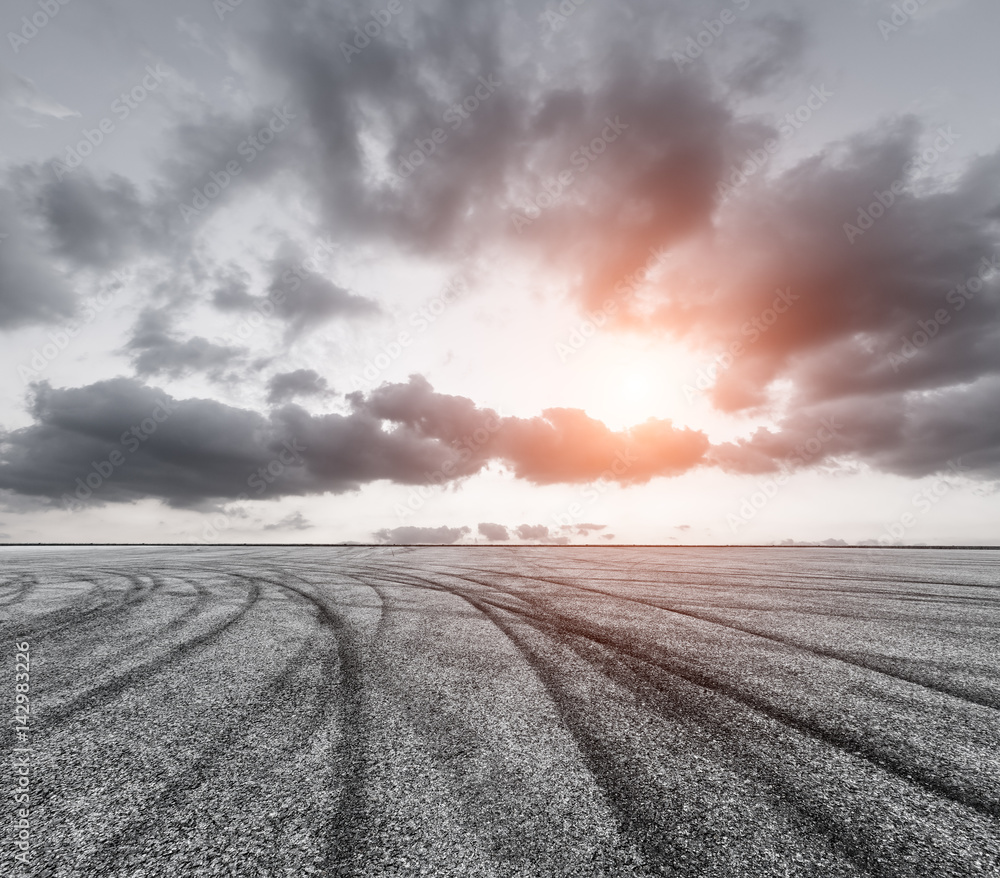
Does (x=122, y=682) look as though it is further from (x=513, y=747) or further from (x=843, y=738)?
(x=843, y=738)

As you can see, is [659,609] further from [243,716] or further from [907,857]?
[243,716]

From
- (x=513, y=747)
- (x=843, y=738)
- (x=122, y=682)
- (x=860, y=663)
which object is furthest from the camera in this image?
(x=860, y=663)

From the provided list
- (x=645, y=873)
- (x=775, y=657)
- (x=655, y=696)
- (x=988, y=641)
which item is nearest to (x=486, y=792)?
(x=645, y=873)

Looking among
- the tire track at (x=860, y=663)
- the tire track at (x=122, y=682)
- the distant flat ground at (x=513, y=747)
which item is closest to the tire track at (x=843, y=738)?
the distant flat ground at (x=513, y=747)

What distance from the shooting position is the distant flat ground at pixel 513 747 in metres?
2.26

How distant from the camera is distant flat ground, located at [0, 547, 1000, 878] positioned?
226 centimetres

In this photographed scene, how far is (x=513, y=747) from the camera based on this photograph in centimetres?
326

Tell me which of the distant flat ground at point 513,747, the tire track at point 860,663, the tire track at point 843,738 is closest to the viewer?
the distant flat ground at point 513,747

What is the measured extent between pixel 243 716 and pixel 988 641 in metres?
9.00

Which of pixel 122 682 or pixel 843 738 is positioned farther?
pixel 122 682

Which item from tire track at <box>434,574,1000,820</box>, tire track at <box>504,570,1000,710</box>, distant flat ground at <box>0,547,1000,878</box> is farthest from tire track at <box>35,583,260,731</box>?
tire track at <box>504,570,1000,710</box>

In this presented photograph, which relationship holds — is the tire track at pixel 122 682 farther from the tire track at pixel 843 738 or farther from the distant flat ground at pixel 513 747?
the tire track at pixel 843 738

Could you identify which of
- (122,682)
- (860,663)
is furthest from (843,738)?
(122,682)

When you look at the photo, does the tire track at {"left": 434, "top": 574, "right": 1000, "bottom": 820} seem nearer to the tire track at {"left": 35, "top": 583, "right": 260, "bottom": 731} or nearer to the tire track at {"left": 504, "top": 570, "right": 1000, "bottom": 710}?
the tire track at {"left": 504, "top": 570, "right": 1000, "bottom": 710}
